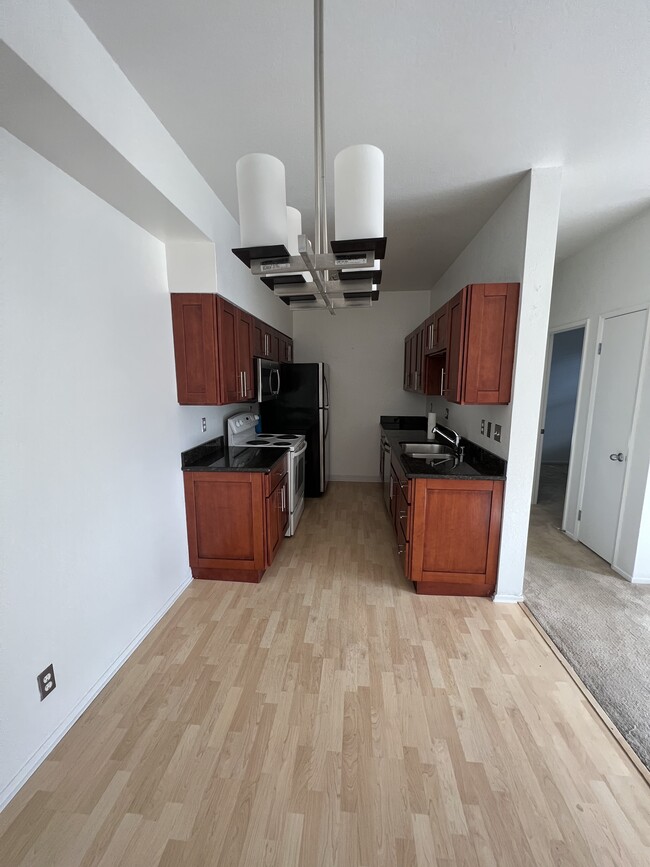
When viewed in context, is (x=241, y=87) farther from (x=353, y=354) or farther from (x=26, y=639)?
(x=353, y=354)

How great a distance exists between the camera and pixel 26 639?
131cm

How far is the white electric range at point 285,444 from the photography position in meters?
3.19

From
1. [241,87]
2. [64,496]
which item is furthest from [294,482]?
[241,87]

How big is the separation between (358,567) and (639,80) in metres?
3.15

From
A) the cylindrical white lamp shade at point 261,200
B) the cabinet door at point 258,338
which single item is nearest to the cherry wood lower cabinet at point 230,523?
the cabinet door at point 258,338

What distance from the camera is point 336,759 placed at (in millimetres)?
1355

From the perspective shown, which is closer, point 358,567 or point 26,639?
point 26,639

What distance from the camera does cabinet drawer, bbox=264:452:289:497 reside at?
2.49 m

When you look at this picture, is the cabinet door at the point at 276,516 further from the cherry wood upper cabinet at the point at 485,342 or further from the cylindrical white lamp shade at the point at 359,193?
the cylindrical white lamp shade at the point at 359,193

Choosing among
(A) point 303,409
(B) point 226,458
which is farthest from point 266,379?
(B) point 226,458

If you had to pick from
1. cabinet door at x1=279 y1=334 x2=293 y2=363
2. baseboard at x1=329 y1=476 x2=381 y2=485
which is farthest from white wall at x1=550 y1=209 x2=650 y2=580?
cabinet door at x1=279 y1=334 x2=293 y2=363

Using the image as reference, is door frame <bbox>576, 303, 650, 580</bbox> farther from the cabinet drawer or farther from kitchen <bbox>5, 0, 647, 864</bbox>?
the cabinet drawer

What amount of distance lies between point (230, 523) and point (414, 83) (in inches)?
105

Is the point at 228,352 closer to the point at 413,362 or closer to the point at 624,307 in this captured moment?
the point at 413,362
